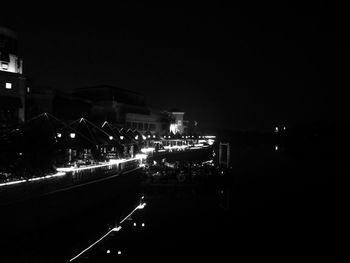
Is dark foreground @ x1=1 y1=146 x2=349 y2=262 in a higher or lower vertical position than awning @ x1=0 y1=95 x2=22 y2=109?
lower

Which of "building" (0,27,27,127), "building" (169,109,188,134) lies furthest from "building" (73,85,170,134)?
"building" (0,27,27,127)

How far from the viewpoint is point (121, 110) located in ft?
208

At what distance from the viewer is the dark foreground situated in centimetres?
1733

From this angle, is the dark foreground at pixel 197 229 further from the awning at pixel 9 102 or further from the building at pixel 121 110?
the building at pixel 121 110

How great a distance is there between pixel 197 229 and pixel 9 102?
21.3m

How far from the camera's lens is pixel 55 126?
96.9 ft

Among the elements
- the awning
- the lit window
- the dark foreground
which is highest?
the lit window

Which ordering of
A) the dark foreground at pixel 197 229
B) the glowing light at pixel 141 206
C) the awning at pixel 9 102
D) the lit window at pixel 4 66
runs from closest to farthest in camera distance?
the dark foreground at pixel 197 229
the glowing light at pixel 141 206
the awning at pixel 9 102
the lit window at pixel 4 66

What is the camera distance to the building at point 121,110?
60.1 meters

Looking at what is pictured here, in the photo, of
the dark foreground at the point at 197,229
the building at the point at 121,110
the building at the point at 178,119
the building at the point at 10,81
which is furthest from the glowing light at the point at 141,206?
the building at the point at 178,119

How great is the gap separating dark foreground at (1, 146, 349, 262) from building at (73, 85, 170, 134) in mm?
27549

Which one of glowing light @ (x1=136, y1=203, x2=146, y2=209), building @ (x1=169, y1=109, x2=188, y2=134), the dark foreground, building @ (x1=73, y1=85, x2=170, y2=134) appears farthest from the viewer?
building @ (x1=169, y1=109, x2=188, y2=134)

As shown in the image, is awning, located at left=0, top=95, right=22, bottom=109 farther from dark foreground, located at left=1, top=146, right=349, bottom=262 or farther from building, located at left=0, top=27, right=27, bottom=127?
dark foreground, located at left=1, top=146, right=349, bottom=262

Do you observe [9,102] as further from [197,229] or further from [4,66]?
[197,229]
